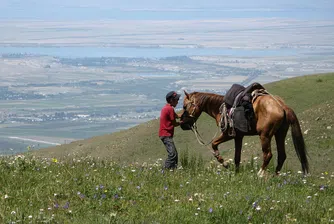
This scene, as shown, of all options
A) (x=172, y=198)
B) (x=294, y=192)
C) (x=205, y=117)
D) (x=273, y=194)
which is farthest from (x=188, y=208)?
(x=205, y=117)

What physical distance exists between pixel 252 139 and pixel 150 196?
79.3ft

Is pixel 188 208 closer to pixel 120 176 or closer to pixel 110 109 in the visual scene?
pixel 120 176

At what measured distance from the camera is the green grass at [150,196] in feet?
26.5

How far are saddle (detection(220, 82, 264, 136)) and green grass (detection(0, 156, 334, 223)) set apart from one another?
2.38 m

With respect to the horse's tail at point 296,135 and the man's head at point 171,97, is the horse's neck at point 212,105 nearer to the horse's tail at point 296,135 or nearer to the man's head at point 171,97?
the man's head at point 171,97

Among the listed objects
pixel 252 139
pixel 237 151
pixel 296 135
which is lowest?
pixel 252 139

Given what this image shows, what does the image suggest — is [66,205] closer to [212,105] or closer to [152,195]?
[152,195]

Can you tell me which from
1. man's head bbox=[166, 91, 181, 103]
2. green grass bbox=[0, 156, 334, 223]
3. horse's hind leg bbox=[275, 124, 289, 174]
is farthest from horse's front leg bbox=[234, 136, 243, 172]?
green grass bbox=[0, 156, 334, 223]

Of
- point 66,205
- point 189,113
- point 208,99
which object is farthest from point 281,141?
point 66,205

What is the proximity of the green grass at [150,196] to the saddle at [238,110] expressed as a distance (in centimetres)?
238

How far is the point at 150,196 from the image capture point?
937 centimetres

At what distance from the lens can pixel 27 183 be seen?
389 inches

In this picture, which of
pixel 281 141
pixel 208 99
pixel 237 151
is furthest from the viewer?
pixel 208 99

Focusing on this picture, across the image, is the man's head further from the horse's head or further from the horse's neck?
the horse's neck
